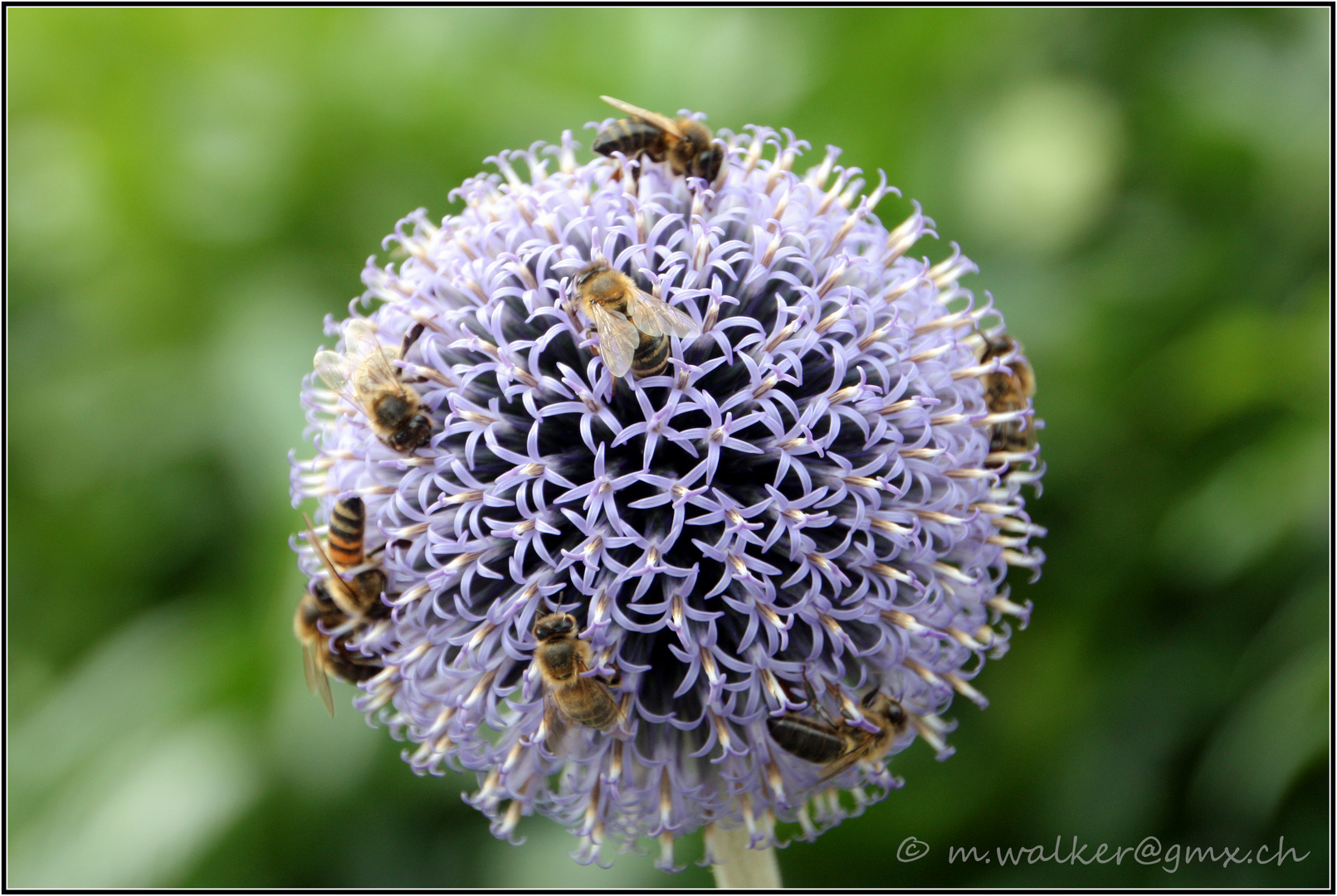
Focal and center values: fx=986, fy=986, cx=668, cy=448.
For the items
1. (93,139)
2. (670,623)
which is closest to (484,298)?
(670,623)

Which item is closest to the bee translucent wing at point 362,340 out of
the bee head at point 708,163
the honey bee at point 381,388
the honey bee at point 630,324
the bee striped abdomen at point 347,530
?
the honey bee at point 381,388

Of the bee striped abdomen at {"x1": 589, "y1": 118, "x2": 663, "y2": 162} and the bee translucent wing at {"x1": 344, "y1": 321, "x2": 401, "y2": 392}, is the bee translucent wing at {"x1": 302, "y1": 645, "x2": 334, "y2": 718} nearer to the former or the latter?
the bee translucent wing at {"x1": 344, "y1": 321, "x2": 401, "y2": 392}

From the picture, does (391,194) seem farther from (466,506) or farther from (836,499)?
(836,499)

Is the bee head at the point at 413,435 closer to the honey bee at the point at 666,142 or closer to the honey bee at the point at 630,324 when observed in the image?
the honey bee at the point at 630,324

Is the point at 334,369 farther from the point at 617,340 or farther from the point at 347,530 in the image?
the point at 617,340

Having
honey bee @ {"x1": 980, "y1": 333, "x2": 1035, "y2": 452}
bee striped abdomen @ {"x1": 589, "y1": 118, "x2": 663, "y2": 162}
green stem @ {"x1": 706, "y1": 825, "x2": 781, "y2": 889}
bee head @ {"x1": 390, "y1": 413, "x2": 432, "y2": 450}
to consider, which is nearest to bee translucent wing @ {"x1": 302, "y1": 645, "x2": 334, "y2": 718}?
bee head @ {"x1": 390, "y1": 413, "x2": 432, "y2": 450}

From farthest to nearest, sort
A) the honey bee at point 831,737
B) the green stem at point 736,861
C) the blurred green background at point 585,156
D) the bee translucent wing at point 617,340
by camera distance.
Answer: the blurred green background at point 585,156, the green stem at point 736,861, the honey bee at point 831,737, the bee translucent wing at point 617,340
